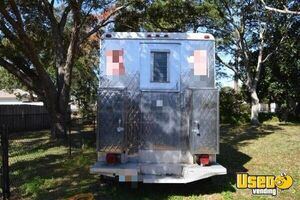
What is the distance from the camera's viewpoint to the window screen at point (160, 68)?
9.02 metres

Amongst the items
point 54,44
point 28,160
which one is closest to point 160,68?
point 28,160

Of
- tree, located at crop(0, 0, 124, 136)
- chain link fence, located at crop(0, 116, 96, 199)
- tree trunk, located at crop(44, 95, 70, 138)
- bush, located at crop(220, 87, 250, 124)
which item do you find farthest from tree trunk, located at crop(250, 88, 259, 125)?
chain link fence, located at crop(0, 116, 96, 199)

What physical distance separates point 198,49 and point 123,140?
2291 millimetres

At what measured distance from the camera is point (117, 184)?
9.41 m

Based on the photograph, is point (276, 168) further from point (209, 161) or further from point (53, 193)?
point (53, 193)

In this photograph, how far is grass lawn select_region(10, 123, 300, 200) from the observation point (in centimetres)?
874

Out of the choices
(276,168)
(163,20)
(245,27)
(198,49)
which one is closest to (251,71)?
(245,27)

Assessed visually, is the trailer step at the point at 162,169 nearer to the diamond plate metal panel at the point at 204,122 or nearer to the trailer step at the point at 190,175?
the trailer step at the point at 190,175

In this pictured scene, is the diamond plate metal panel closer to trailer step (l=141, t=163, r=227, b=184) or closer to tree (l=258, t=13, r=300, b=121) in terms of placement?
trailer step (l=141, t=163, r=227, b=184)

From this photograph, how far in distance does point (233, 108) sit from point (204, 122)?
23920 millimetres

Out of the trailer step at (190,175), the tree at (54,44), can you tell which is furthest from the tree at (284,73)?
the trailer step at (190,175)

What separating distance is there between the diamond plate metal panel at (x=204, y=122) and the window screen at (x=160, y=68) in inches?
27.4

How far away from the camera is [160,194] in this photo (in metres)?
8.75

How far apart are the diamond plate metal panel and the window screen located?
0.69m
